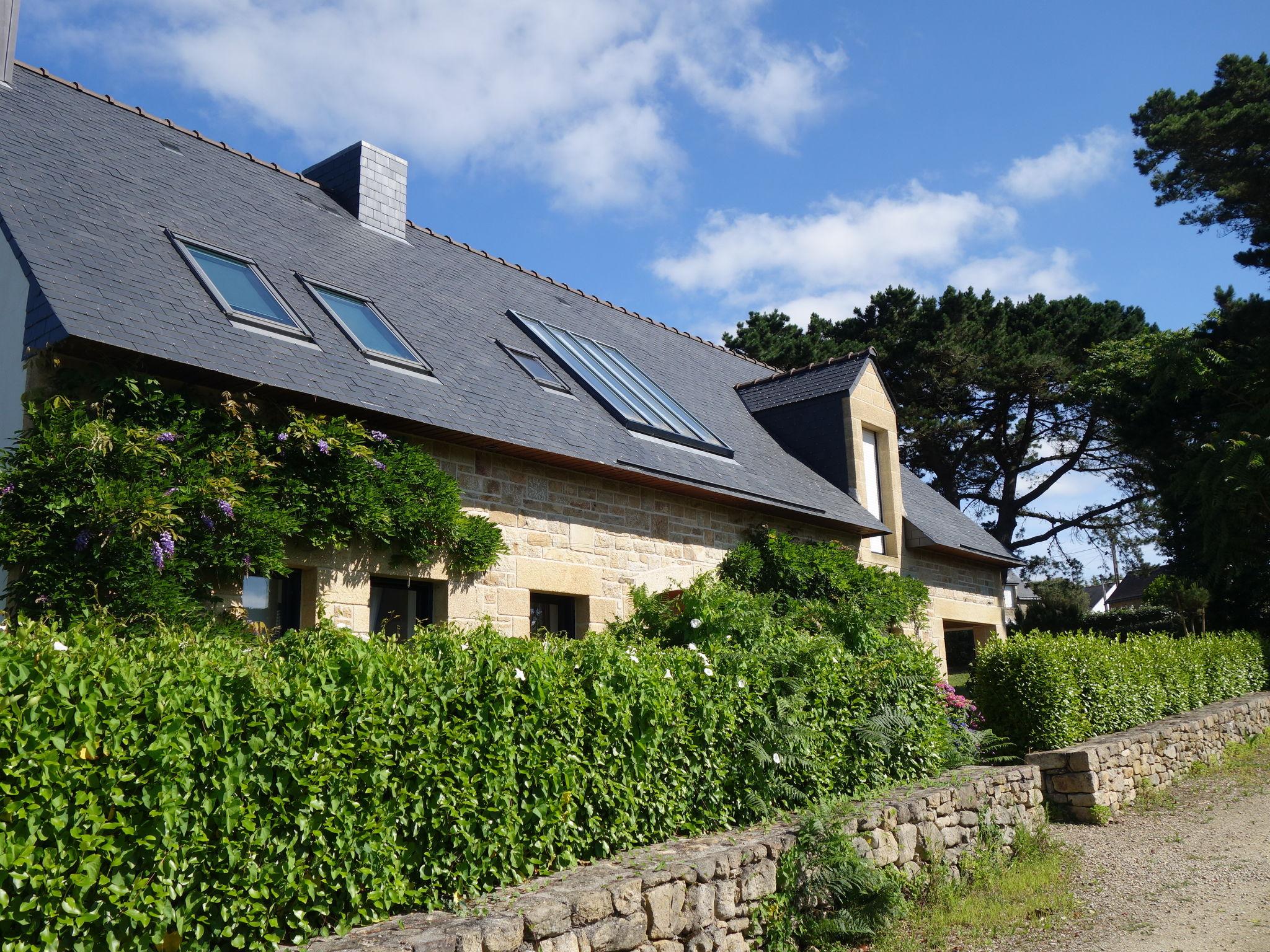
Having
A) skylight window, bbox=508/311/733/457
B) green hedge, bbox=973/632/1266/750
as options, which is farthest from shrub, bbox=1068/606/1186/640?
skylight window, bbox=508/311/733/457

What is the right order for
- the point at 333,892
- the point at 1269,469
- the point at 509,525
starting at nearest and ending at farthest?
the point at 333,892, the point at 509,525, the point at 1269,469

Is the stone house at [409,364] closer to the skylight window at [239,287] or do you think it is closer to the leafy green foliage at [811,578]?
the skylight window at [239,287]

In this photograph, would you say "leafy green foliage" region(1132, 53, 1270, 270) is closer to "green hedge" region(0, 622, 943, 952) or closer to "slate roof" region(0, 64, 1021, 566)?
"slate roof" region(0, 64, 1021, 566)

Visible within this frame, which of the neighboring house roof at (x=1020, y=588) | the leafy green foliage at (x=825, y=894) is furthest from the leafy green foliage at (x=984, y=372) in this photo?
the leafy green foliage at (x=825, y=894)

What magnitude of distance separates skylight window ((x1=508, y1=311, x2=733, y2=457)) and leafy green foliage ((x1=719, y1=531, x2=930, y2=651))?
157cm

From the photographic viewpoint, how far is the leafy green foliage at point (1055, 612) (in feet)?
93.8

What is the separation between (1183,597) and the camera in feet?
65.4

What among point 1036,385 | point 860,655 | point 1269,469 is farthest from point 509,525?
point 1036,385

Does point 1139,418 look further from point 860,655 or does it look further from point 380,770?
point 380,770

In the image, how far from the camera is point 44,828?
3.46m

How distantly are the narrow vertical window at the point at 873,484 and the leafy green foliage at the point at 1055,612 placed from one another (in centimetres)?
1415

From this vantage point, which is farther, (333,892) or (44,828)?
(333,892)

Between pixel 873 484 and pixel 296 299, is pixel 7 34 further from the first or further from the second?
pixel 873 484

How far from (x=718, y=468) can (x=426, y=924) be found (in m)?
8.23
